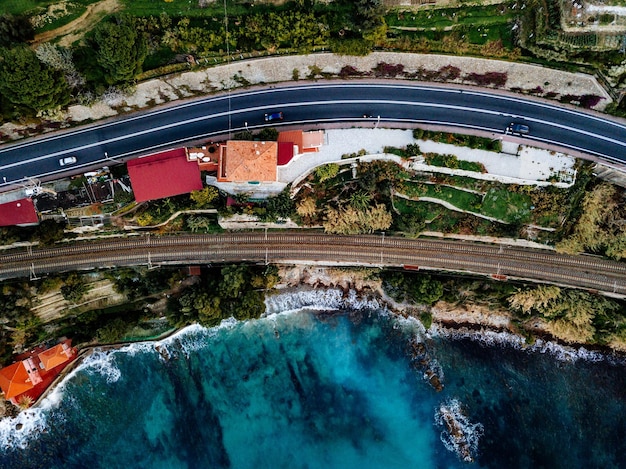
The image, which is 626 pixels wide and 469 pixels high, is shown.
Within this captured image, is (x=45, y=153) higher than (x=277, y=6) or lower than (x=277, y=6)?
lower

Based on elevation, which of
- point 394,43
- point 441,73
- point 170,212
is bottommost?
point 170,212

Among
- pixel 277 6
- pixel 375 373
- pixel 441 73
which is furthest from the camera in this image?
pixel 375 373

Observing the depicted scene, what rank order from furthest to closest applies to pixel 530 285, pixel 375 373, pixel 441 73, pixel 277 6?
pixel 375 373 → pixel 530 285 → pixel 441 73 → pixel 277 6

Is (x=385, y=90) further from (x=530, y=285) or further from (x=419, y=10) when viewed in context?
(x=530, y=285)

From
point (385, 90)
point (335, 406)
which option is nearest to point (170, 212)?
point (385, 90)

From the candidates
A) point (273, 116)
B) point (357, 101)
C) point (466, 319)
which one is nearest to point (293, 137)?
point (273, 116)

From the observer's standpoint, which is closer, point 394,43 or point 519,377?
point 394,43

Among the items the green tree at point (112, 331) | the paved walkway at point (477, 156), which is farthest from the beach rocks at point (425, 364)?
the green tree at point (112, 331)

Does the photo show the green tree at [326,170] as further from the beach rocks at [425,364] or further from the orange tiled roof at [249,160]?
the beach rocks at [425,364]
